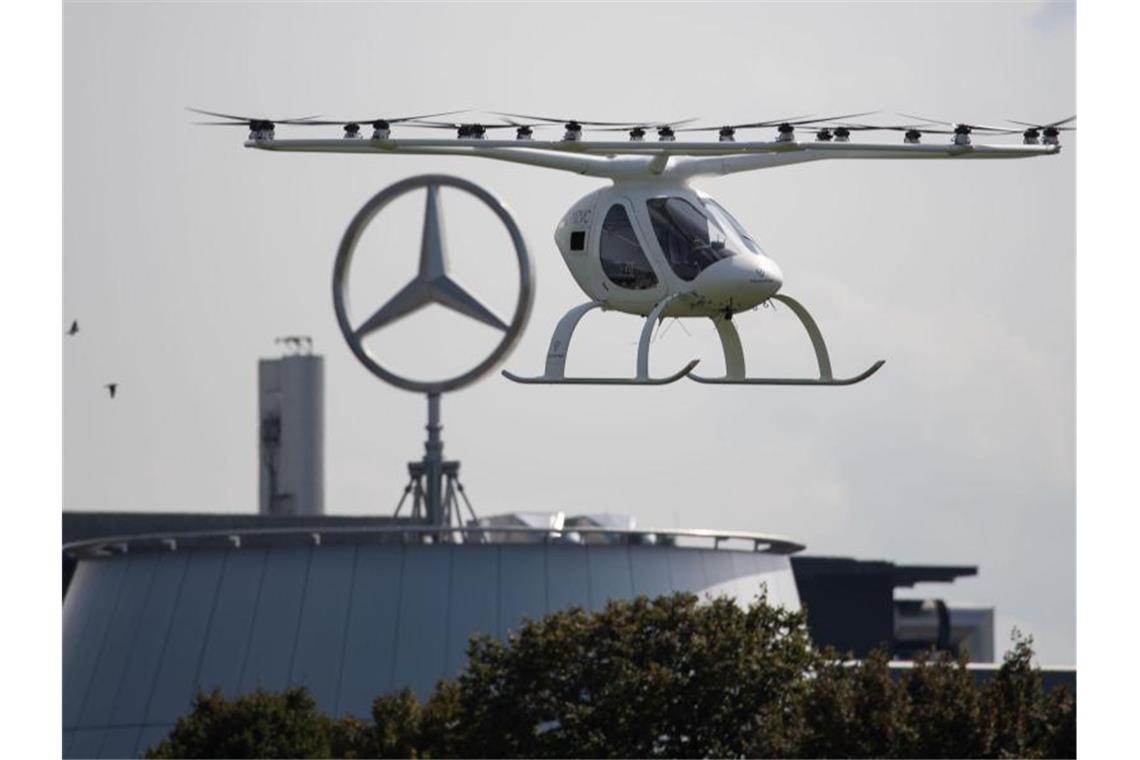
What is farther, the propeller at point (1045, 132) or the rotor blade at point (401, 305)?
the rotor blade at point (401, 305)

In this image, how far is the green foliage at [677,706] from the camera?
68.0m

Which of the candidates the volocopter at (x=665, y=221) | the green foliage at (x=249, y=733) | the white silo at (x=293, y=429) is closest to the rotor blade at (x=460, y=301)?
the green foliage at (x=249, y=733)

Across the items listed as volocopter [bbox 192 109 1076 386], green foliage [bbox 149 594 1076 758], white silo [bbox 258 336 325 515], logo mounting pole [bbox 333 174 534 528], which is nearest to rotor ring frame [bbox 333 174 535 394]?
logo mounting pole [bbox 333 174 534 528]

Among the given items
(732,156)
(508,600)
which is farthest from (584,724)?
(732,156)

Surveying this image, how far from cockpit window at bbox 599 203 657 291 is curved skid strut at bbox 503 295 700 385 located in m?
0.48

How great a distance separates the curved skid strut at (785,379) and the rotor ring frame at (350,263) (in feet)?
148

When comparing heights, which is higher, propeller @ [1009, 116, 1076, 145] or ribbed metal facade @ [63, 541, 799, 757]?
propeller @ [1009, 116, 1076, 145]

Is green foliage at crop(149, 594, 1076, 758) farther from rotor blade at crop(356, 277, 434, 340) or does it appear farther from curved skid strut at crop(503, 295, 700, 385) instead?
curved skid strut at crop(503, 295, 700, 385)

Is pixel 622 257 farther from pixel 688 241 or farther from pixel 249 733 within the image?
pixel 249 733

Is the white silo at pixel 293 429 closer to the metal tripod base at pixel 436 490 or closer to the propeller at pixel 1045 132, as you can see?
the metal tripod base at pixel 436 490

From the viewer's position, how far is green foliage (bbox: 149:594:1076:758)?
68.0 m

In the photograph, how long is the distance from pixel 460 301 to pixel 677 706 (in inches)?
804

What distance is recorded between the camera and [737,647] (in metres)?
71.2

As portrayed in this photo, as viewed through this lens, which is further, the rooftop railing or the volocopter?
the rooftop railing
